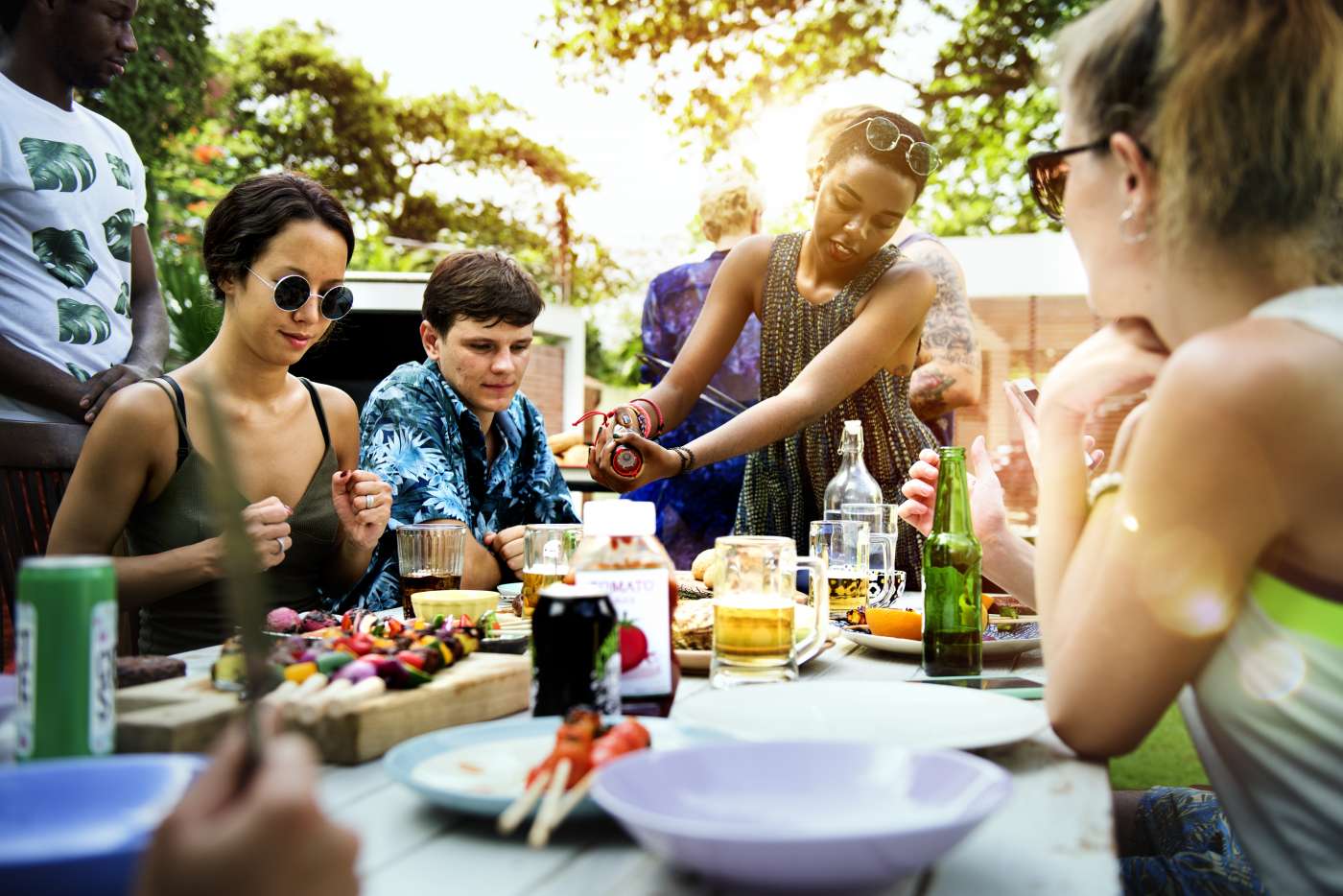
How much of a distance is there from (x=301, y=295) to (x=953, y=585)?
1.73 metres

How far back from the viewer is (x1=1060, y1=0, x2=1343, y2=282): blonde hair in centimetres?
123

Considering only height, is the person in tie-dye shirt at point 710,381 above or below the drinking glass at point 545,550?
above

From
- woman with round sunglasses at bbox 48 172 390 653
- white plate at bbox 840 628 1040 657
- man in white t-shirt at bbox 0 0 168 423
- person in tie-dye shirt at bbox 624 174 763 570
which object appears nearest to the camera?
white plate at bbox 840 628 1040 657

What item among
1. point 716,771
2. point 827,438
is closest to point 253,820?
point 716,771

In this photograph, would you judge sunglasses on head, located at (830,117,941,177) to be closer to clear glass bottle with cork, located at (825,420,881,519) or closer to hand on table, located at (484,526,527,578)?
clear glass bottle with cork, located at (825,420,881,519)

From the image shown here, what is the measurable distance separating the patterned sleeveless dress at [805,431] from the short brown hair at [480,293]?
0.79 metres

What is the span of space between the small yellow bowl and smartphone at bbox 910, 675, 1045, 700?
0.84m

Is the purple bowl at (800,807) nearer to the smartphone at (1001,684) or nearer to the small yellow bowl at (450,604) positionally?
the smartphone at (1001,684)

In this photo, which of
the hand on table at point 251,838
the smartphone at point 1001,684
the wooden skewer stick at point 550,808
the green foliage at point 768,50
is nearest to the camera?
the hand on table at point 251,838

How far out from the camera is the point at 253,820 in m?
0.68

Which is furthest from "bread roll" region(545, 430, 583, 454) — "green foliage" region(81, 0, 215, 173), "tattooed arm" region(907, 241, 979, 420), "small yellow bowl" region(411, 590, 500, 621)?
"green foliage" region(81, 0, 215, 173)

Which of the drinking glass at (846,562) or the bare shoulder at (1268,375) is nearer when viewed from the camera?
the bare shoulder at (1268,375)

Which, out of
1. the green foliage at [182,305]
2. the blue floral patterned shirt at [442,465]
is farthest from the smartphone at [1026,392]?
the green foliage at [182,305]

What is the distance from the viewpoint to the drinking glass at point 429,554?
2275 millimetres
